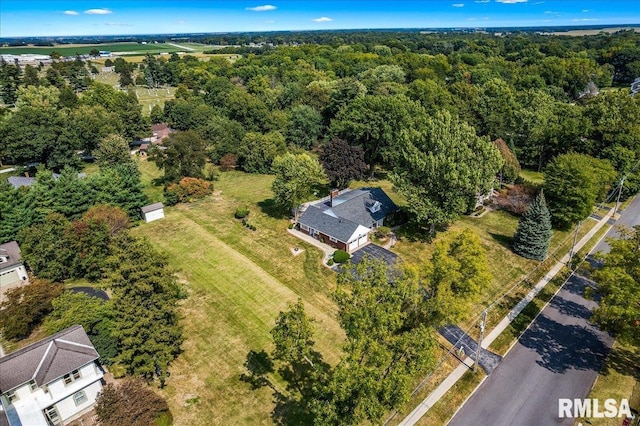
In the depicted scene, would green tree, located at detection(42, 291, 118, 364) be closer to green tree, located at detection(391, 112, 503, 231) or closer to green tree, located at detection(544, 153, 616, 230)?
green tree, located at detection(391, 112, 503, 231)

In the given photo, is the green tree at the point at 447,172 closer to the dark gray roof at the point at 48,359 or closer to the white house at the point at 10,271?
the dark gray roof at the point at 48,359

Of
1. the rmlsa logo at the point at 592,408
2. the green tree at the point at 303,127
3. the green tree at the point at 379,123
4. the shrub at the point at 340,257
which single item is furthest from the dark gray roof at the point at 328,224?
the green tree at the point at 303,127

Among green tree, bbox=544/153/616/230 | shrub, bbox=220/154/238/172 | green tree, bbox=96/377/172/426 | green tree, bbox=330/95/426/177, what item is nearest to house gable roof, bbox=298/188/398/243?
green tree, bbox=330/95/426/177

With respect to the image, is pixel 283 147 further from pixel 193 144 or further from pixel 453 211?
pixel 453 211

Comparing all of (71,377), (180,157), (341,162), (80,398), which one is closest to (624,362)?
(341,162)

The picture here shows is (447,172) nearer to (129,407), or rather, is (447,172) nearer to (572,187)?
(572,187)

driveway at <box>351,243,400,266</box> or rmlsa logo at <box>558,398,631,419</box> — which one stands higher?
driveway at <box>351,243,400,266</box>
